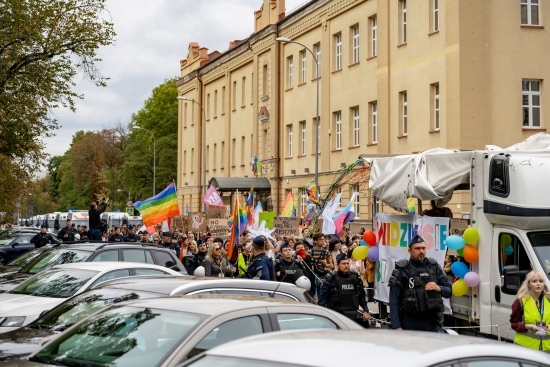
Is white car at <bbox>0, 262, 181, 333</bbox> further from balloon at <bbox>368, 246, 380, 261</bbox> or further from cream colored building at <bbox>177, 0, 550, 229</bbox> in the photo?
cream colored building at <bbox>177, 0, 550, 229</bbox>

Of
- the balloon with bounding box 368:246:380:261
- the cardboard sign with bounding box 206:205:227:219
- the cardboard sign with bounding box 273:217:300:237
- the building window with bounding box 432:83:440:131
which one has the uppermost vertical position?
the building window with bounding box 432:83:440:131

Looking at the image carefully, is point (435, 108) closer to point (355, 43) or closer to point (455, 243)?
point (355, 43)

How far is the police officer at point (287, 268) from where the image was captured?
1515 centimetres

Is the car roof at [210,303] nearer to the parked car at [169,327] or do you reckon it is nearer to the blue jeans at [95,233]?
the parked car at [169,327]

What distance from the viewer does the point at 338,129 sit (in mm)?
44156

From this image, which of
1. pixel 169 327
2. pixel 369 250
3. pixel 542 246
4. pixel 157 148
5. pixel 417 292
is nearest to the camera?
pixel 169 327

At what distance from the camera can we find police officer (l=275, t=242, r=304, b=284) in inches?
596

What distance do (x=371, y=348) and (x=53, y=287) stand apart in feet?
30.3

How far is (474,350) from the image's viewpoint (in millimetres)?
4641

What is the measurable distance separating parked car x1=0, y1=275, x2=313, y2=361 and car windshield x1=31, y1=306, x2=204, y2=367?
1.37 m

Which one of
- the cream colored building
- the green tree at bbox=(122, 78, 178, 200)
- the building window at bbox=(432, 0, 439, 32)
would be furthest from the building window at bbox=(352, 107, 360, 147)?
the green tree at bbox=(122, 78, 178, 200)

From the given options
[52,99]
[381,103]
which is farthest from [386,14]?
[52,99]

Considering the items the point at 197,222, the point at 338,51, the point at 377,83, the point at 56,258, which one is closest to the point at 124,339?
the point at 56,258

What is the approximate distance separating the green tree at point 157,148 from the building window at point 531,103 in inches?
2328
